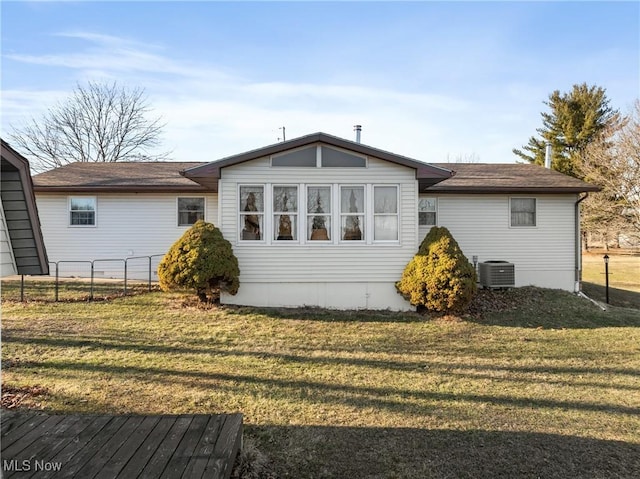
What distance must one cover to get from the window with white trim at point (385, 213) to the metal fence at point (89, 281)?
21.5 ft

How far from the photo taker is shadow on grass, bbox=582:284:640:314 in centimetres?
1209

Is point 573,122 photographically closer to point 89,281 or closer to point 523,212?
point 523,212

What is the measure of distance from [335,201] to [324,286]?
205cm

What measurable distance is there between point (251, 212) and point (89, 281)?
6072 millimetres

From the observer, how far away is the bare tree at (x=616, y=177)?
21.1 m

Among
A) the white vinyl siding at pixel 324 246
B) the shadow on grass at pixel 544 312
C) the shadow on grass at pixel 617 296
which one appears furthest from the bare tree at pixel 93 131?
the shadow on grass at pixel 617 296

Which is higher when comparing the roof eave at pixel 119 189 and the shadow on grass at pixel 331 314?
the roof eave at pixel 119 189

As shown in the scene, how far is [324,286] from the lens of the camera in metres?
9.05

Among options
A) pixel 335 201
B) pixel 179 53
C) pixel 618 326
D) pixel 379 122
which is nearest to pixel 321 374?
pixel 335 201

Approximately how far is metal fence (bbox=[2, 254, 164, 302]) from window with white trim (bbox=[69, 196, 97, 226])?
1.22 m

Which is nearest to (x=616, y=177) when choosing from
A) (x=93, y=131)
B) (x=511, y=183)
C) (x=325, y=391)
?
(x=511, y=183)

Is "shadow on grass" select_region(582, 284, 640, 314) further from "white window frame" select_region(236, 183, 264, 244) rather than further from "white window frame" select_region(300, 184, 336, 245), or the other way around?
"white window frame" select_region(236, 183, 264, 244)

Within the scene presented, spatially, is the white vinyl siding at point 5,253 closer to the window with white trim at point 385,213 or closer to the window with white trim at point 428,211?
the window with white trim at point 385,213

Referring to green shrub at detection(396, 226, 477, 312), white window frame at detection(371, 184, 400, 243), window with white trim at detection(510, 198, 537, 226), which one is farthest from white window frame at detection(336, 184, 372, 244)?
window with white trim at detection(510, 198, 537, 226)
